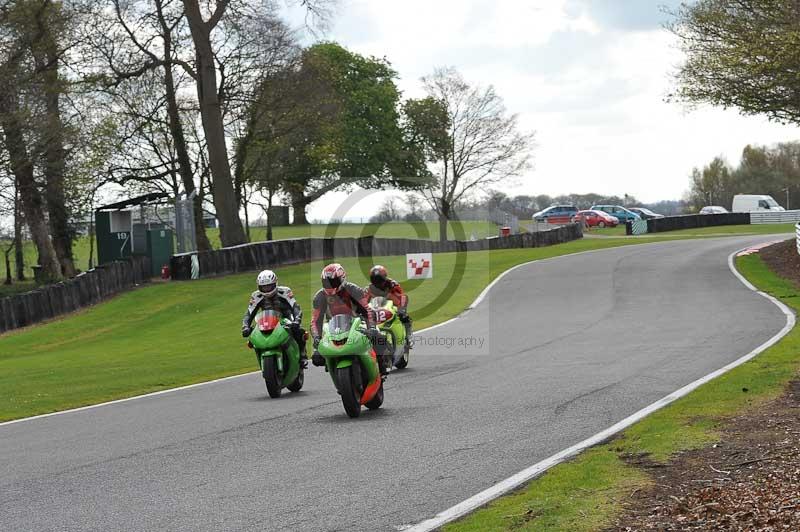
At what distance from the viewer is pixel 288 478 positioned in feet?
28.2

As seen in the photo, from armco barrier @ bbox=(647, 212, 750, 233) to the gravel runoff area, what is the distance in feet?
195

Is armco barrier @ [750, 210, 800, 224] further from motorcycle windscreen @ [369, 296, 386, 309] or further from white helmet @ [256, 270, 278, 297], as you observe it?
white helmet @ [256, 270, 278, 297]

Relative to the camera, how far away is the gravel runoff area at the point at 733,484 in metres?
6.43

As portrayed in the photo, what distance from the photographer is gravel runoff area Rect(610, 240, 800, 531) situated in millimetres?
6434

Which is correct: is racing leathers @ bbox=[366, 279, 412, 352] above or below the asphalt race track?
above

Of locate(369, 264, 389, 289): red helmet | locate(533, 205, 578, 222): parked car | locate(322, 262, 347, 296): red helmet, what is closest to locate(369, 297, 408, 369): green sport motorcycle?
locate(369, 264, 389, 289): red helmet

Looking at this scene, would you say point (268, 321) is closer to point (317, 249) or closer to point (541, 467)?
point (541, 467)

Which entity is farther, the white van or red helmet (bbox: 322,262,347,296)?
the white van

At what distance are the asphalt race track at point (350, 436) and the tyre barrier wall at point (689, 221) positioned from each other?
155 feet

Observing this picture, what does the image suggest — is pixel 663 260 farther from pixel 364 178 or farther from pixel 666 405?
pixel 364 178

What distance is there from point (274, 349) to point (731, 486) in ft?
26.0

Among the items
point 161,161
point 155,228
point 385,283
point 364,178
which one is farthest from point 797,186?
point 385,283

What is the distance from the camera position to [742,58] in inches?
1384

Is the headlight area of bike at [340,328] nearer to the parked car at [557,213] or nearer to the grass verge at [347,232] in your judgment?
the grass verge at [347,232]
